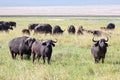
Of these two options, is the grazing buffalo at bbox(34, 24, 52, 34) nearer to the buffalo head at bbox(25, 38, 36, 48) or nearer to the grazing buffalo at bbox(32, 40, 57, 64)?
the buffalo head at bbox(25, 38, 36, 48)

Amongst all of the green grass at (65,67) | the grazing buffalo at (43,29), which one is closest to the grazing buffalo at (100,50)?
the green grass at (65,67)

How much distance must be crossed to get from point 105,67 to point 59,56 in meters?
3.61

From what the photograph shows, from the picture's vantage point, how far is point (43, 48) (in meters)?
14.3

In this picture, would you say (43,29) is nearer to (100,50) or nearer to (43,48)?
(100,50)

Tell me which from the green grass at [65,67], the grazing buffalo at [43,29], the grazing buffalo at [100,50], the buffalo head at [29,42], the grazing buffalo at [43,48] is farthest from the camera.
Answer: the grazing buffalo at [43,29]

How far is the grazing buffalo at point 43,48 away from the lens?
14164mm

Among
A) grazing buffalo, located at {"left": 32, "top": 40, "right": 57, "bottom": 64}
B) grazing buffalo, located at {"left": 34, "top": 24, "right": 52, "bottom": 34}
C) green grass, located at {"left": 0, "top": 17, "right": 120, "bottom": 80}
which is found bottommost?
grazing buffalo, located at {"left": 34, "top": 24, "right": 52, "bottom": 34}

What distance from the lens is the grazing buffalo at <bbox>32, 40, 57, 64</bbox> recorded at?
14164 mm

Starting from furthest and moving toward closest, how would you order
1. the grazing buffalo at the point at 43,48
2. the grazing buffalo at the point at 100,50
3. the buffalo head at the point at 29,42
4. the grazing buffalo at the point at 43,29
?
the grazing buffalo at the point at 43,29, the buffalo head at the point at 29,42, the grazing buffalo at the point at 100,50, the grazing buffalo at the point at 43,48

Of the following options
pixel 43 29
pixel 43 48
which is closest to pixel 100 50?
pixel 43 48

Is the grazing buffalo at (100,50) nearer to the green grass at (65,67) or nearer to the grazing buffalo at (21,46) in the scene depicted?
the green grass at (65,67)

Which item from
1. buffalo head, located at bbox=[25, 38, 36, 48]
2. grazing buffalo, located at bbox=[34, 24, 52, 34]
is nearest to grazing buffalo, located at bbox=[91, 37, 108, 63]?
buffalo head, located at bbox=[25, 38, 36, 48]

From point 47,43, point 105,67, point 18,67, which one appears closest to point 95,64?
point 105,67

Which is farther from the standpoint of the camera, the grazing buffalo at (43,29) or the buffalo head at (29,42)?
the grazing buffalo at (43,29)
